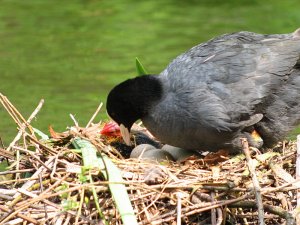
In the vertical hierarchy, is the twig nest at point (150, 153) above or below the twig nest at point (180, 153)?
above

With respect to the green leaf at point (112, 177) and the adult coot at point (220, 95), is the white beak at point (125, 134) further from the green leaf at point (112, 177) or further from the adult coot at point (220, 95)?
the green leaf at point (112, 177)

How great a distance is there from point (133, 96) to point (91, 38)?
679 cm

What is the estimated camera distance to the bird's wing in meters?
6.98

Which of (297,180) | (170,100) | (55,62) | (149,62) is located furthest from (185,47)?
(297,180)

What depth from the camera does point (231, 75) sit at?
7090 mm

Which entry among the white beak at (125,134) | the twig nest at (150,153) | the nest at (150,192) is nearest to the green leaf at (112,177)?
the nest at (150,192)

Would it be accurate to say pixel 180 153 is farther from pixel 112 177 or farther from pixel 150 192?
pixel 112 177

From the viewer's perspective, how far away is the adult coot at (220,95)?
7.00m

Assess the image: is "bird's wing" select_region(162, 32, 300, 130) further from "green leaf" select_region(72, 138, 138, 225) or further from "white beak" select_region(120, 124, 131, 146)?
"green leaf" select_region(72, 138, 138, 225)

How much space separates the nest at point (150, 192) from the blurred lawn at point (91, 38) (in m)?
3.12

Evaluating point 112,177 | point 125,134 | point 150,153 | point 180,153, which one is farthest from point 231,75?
point 112,177

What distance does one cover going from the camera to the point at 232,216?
20.7 feet

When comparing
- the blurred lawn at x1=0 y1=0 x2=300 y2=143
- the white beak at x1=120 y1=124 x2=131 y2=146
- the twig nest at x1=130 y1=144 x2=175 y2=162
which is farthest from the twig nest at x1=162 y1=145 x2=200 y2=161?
the blurred lawn at x1=0 y1=0 x2=300 y2=143

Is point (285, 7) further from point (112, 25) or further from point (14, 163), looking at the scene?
point (14, 163)
